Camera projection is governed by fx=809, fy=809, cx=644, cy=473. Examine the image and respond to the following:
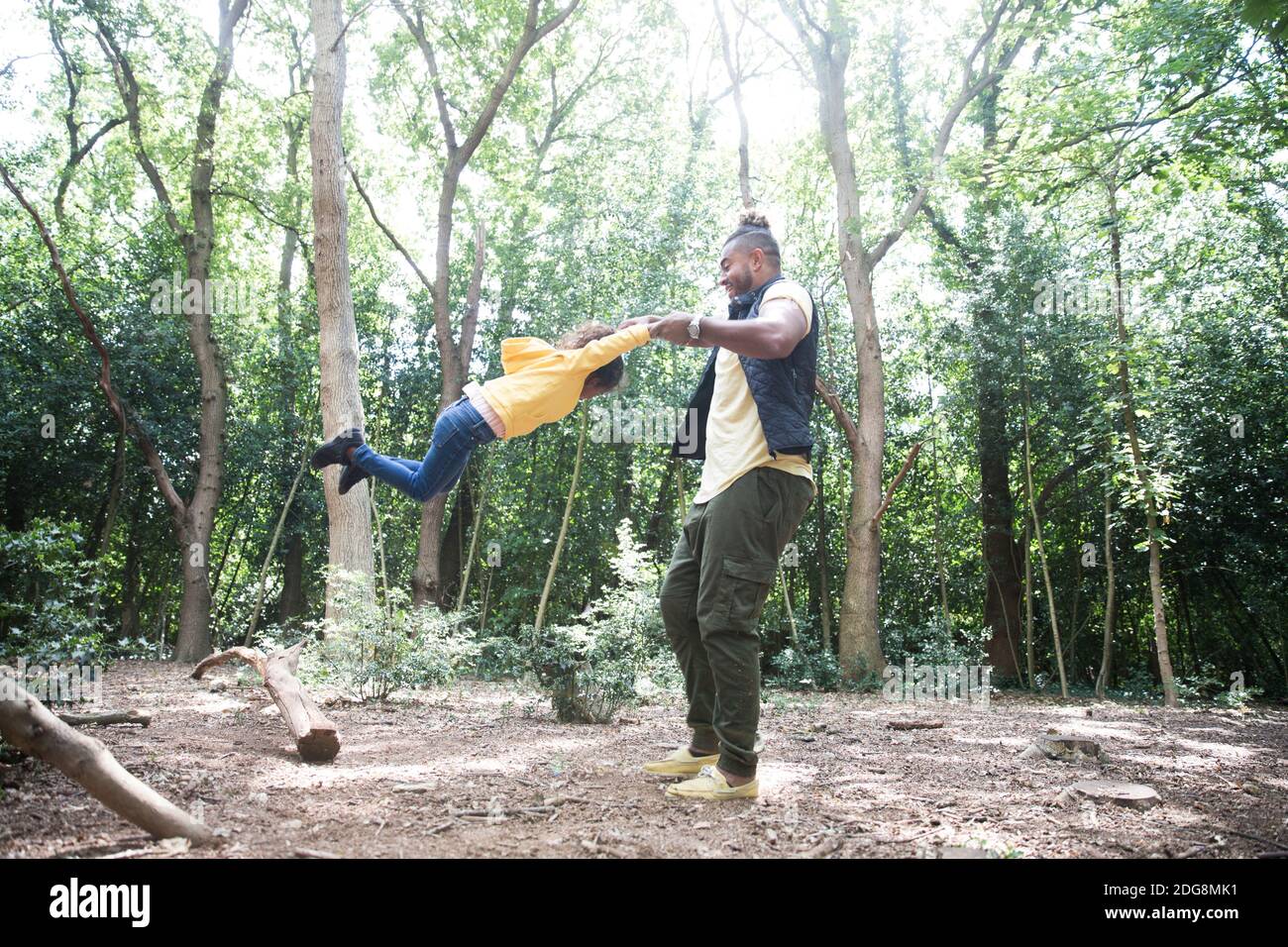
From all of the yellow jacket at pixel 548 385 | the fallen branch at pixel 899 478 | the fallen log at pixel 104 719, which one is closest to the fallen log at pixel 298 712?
the fallen log at pixel 104 719

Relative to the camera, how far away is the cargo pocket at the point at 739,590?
2.89 metres

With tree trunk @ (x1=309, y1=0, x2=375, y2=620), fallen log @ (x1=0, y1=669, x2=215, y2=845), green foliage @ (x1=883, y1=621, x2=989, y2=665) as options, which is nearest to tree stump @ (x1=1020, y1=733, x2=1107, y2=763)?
fallen log @ (x1=0, y1=669, x2=215, y2=845)

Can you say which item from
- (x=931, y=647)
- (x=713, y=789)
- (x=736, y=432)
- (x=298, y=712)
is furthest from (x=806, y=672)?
(x=736, y=432)

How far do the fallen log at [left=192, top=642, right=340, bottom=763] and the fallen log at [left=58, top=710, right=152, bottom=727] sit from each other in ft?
2.03

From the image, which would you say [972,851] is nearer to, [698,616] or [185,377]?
[698,616]

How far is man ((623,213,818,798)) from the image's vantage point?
2.90m

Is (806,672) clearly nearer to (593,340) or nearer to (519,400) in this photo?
(593,340)

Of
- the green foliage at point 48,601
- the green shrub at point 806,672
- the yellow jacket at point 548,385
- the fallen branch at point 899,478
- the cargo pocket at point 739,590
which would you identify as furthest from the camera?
the green shrub at point 806,672

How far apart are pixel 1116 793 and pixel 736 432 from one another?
6.73 ft

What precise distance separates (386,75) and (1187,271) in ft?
41.1

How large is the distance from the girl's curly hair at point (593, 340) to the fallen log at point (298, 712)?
6.41 feet

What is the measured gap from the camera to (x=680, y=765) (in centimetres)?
337

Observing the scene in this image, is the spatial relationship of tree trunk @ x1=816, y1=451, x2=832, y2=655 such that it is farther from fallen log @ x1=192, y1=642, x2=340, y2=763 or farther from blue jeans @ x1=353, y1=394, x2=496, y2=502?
blue jeans @ x1=353, y1=394, x2=496, y2=502

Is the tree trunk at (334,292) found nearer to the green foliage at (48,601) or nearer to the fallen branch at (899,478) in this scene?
the green foliage at (48,601)
